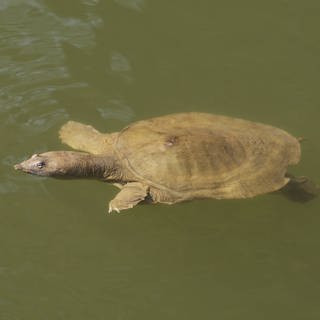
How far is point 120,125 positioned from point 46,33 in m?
1.74

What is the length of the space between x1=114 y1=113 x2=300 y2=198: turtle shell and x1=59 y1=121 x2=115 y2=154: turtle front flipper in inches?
8.6

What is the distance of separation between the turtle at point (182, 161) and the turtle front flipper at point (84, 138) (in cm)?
2

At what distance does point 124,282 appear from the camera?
471cm

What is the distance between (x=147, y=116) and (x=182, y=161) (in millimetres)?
1310

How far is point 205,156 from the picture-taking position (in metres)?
4.71

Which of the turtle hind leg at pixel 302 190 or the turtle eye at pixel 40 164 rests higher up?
the turtle eye at pixel 40 164

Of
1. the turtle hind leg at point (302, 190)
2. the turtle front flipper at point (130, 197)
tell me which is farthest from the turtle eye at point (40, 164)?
the turtle hind leg at point (302, 190)

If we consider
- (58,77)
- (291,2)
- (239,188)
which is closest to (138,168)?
(239,188)

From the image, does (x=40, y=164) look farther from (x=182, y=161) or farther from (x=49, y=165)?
(x=182, y=161)

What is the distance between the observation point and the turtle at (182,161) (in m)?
4.66

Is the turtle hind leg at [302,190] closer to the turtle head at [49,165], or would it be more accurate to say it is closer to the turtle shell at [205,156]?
the turtle shell at [205,156]

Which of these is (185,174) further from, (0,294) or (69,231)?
(0,294)

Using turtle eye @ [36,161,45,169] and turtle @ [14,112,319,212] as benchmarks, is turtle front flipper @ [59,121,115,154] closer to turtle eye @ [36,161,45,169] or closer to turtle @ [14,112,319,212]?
turtle @ [14,112,319,212]

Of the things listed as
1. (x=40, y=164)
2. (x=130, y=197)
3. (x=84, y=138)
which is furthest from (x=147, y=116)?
(x=40, y=164)
